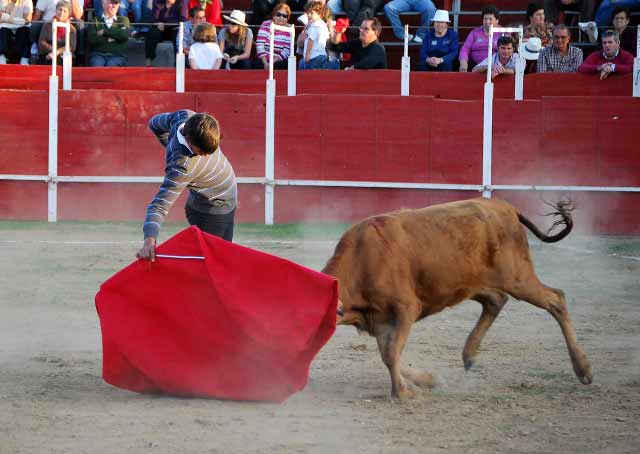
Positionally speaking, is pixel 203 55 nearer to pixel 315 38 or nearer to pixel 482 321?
pixel 315 38

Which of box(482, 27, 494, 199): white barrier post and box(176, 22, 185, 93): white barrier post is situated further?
box(176, 22, 185, 93): white barrier post

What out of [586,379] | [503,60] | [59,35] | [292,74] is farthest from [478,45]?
[586,379]

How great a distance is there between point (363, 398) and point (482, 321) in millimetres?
783

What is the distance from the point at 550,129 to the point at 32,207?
195 inches

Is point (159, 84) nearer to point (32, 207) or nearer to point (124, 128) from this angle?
point (124, 128)

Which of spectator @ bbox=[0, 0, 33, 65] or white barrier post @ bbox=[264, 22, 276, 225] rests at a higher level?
spectator @ bbox=[0, 0, 33, 65]

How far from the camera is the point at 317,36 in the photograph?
1145 cm

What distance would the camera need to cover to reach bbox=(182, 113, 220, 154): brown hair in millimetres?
4215

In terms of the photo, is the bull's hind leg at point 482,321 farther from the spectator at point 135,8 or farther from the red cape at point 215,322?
the spectator at point 135,8

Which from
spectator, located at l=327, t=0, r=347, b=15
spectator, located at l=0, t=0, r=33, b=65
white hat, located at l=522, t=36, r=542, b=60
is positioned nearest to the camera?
white hat, located at l=522, t=36, r=542, b=60

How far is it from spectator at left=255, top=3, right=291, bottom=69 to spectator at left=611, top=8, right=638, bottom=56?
3136 millimetres

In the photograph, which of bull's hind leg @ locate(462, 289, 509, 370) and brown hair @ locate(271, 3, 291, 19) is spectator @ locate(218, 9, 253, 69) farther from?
bull's hind leg @ locate(462, 289, 509, 370)

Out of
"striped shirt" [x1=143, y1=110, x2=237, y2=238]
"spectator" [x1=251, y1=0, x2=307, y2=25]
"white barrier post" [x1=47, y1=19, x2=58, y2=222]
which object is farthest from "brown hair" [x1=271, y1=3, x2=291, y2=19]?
"striped shirt" [x1=143, y1=110, x2=237, y2=238]

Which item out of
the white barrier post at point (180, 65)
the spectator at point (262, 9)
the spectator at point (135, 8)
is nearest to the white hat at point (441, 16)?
the spectator at point (262, 9)
